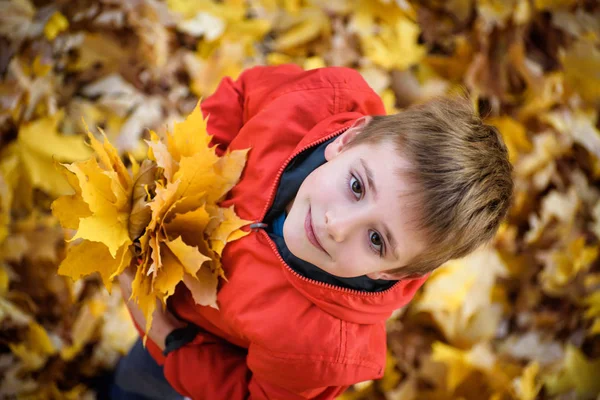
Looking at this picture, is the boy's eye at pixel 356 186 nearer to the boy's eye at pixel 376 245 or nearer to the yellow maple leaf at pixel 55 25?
the boy's eye at pixel 376 245

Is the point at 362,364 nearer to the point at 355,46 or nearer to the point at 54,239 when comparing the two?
the point at 54,239

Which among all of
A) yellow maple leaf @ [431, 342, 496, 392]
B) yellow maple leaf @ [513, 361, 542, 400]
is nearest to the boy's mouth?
yellow maple leaf @ [431, 342, 496, 392]

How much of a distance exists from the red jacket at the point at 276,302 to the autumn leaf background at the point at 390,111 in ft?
1.29

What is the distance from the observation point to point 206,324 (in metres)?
0.96

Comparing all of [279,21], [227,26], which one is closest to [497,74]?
[279,21]

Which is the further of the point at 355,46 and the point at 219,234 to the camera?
the point at 355,46

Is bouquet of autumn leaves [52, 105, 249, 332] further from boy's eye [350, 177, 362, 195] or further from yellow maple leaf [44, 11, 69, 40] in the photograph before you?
yellow maple leaf [44, 11, 69, 40]

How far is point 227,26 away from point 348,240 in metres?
0.97

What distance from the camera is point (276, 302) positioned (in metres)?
0.84

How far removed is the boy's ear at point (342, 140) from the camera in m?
0.83

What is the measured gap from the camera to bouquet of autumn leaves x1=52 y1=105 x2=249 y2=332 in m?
0.73

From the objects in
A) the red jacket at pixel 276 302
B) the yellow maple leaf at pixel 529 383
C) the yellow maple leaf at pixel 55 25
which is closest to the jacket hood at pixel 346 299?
the red jacket at pixel 276 302

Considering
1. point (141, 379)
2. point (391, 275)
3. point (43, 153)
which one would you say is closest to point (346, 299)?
point (391, 275)

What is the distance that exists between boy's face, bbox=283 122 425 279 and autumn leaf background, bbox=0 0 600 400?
61 centimetres
